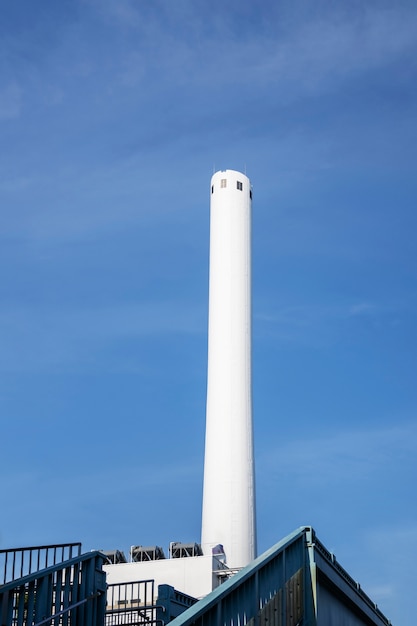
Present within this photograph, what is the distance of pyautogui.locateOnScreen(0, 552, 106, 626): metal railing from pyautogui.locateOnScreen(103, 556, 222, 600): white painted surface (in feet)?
129

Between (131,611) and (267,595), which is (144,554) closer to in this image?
(131,611)

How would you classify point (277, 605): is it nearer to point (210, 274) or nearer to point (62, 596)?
point (62, 596)

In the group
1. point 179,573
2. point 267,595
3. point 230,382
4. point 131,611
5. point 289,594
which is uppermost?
point 230,382

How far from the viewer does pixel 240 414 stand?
67000 millimetres

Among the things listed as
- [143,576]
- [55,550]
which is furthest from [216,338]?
[55,550]

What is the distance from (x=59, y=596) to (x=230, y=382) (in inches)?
2176

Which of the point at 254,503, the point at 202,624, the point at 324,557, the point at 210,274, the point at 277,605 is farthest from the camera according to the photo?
the point at 210,274

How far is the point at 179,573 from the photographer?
5309 centimetres

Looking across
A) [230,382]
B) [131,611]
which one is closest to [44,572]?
[131,611]

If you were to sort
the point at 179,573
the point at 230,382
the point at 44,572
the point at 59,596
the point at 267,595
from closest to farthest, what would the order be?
the point at 267,595 → the point at 44,572 → the point at 59,596 → the point at 179,573 → the point at 230,382

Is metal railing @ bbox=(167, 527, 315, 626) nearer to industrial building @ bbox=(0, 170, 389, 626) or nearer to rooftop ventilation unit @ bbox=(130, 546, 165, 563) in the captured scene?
industrial building @ bbox=(0, 170, 389, 626)

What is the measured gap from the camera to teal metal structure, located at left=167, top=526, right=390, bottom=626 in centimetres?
877

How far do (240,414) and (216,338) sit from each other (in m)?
6.28

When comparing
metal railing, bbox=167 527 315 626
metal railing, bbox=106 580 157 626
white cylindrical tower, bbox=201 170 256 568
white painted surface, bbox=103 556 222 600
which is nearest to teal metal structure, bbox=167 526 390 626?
metal railing, bbox=167 527 315 626
